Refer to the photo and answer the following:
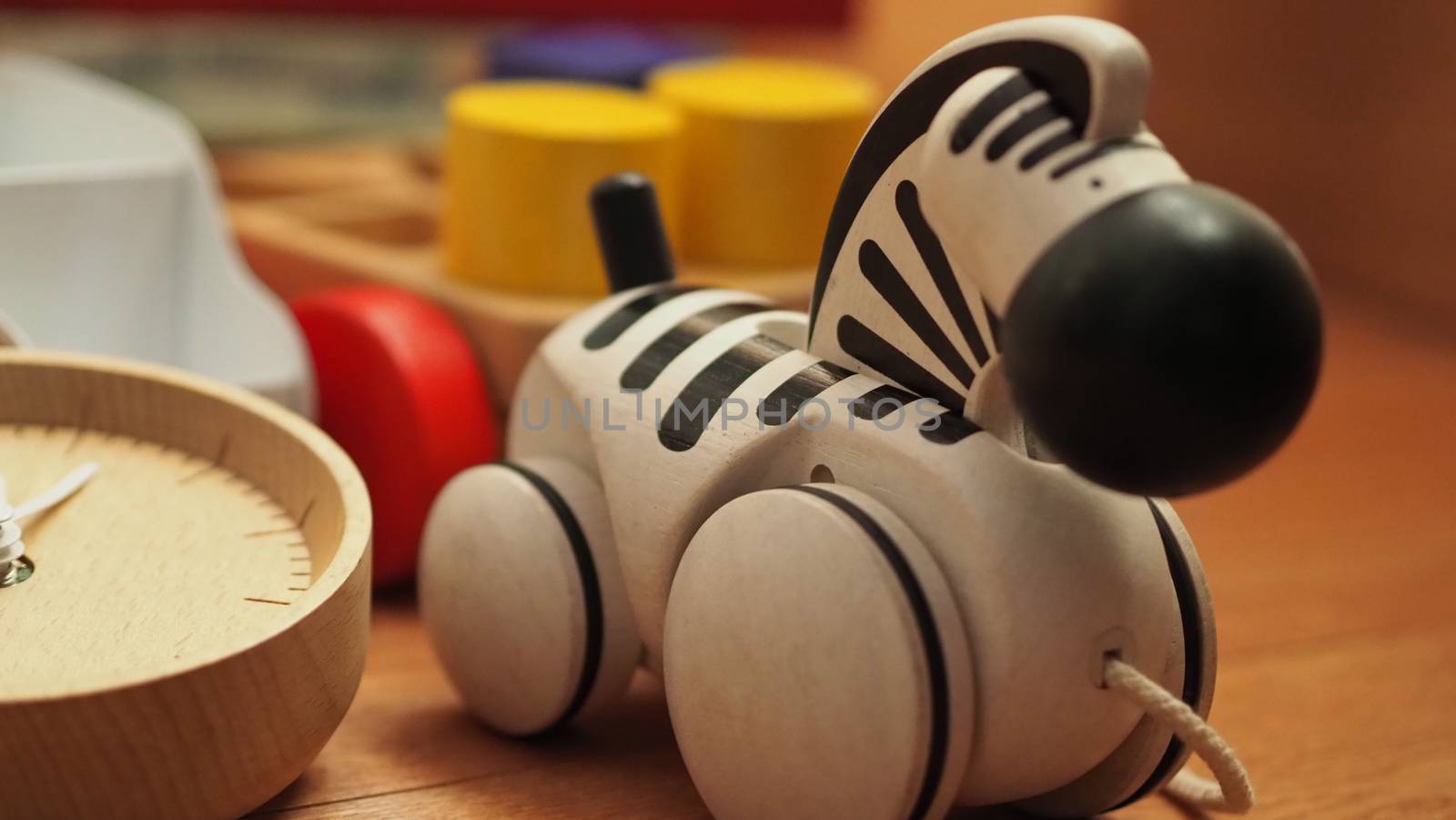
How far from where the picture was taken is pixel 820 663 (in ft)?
1.52

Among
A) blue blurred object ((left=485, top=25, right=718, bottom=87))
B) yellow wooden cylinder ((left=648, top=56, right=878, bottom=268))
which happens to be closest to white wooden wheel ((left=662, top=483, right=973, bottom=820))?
yellow wooden cylinder ((left=648, top=56, right=878, bottom=268))

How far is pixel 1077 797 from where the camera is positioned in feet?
1.74

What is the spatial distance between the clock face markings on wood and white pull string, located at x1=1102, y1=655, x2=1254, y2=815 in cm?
26

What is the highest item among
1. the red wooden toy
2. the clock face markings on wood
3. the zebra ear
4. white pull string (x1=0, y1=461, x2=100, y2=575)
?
the zebra ear

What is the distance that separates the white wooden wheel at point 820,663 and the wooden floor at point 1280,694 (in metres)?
0.08

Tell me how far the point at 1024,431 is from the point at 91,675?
31 centimetres

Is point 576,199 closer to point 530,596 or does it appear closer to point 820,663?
point 530,596

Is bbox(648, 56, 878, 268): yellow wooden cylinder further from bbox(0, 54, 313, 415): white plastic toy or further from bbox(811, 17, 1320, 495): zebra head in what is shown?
bbox(811, 17, 1320, 495): zebra head

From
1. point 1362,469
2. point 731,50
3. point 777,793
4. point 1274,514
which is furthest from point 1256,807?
point 731,50

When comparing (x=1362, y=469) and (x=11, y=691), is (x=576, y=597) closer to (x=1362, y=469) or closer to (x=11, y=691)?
(x=11, y=691)

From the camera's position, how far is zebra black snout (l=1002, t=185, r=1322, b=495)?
392 millimetres

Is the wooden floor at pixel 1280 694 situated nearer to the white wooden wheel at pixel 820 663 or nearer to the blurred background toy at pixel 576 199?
the white wooden wheel at pixel 820 663

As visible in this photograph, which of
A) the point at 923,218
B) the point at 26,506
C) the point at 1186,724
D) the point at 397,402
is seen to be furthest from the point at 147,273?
the point at 1186,724

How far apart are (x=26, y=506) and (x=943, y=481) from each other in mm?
335
